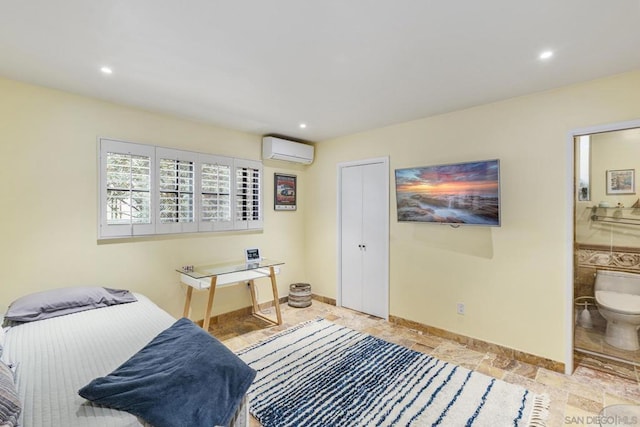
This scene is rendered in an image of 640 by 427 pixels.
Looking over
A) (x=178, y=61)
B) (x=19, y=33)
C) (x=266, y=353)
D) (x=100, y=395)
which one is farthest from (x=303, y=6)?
(x=266, y=353)

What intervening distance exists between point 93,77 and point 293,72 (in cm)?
161

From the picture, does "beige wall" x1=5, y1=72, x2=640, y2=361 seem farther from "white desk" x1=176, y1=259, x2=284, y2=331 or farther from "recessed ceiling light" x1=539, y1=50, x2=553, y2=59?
"recessed ceiling light" x1=539, y1=50, x2=553, y2=59

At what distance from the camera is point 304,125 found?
3734 millimetres

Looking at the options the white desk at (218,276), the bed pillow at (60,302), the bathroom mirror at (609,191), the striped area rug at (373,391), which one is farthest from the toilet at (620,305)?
the bed pillow at (60,302)

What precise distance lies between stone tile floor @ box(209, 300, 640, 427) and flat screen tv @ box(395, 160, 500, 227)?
1.30m

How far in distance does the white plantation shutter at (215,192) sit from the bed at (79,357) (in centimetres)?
128

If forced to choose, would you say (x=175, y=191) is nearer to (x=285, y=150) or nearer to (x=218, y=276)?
(x=218, y=276)

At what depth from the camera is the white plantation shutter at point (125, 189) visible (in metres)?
2.87

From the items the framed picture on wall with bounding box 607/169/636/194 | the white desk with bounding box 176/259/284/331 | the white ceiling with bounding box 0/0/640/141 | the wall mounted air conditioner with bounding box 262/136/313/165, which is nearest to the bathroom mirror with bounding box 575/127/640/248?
the framed picture on wall with bounding box 607/169/636/194

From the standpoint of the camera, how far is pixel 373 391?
234cm

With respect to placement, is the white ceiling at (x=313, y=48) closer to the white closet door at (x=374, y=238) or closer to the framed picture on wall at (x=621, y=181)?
the white closet door at (x=374, y=238)

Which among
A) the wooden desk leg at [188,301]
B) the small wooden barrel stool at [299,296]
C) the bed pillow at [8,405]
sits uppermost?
the bed pillow at [8,405]

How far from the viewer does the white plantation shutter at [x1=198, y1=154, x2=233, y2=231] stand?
3578 millimetres

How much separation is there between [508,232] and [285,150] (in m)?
2.87
